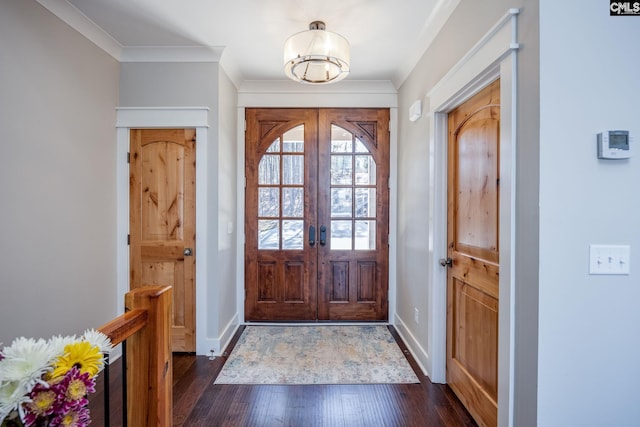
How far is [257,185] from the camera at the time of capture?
11.7 ft

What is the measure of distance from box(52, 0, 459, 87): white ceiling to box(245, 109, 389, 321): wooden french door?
2.54 ft

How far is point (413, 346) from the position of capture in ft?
9.34

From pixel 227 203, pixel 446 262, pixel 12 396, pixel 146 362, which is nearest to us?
pixel 12 396

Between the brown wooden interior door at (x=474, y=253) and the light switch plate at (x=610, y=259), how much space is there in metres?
0.45

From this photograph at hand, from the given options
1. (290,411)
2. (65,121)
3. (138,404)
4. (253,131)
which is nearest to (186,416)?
(290,411)

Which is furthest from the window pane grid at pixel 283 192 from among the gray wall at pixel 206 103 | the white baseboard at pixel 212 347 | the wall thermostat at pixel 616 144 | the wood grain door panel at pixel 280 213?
the wall thermostat at pixel 616 144

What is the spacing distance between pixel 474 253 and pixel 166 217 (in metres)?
2.52

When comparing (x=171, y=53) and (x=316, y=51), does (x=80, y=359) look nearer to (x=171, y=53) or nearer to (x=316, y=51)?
(x=316, y=51)

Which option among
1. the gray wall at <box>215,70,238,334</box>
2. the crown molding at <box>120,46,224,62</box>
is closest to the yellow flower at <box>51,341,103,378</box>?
the gray wall at <box>215,70,238,334</box>

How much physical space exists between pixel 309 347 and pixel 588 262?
234cm

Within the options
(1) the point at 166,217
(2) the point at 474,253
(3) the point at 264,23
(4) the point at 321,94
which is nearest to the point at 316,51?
(3) the point at 264,23

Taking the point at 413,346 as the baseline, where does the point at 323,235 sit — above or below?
above

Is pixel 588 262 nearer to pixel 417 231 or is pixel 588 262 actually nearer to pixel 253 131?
pixel 417 231

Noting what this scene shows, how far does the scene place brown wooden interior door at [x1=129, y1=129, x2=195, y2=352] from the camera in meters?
2.85
